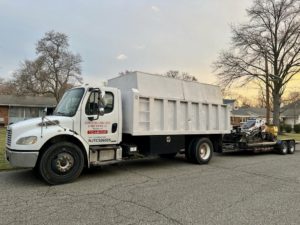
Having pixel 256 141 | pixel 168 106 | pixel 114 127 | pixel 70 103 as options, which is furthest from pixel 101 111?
pixel 256 141

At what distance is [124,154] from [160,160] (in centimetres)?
305

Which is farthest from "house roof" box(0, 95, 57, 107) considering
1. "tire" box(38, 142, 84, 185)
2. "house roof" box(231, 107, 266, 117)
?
"house roof" box(231, 107, 266, 117)

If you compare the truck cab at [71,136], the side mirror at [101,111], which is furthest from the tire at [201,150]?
the side mirror at [101,111]

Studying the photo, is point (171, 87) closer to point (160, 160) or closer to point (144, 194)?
point (160, 160)

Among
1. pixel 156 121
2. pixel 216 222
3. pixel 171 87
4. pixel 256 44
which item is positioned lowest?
pixel 216 222

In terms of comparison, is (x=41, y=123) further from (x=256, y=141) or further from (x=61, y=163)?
(x=256, y=141)

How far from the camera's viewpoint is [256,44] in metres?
32.5

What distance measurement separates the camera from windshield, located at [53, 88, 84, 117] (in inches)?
311

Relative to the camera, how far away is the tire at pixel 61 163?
7051 mm

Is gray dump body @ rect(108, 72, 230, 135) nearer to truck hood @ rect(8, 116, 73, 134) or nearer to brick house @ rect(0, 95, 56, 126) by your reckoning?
truck hood @ rect(8, 116, 73, 134)

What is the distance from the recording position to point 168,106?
9.59 metres

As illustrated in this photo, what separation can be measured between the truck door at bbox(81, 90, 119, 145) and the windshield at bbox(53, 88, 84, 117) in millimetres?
252

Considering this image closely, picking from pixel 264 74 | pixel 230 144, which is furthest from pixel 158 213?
pixel 264 74

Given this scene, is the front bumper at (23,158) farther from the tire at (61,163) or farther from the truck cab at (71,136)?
the tire at (61,163)
